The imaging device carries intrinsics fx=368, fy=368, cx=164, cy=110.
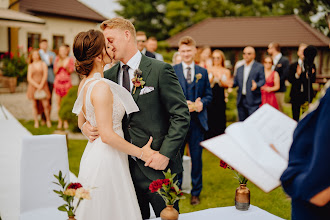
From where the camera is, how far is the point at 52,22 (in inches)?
1075

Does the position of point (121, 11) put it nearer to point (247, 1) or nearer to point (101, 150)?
point (247, 1)

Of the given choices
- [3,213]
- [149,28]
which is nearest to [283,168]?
[3,213]

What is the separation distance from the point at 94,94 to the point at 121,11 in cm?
4416

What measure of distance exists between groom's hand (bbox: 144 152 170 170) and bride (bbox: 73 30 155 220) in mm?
36

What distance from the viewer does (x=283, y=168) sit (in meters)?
1.46

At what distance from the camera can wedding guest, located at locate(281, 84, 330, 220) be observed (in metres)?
1.28

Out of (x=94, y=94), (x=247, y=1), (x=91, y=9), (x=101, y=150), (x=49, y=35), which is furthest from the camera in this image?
(x=247, y=1)

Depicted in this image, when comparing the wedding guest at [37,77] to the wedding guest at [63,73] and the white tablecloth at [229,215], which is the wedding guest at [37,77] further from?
the white tablecloth at [229,215]

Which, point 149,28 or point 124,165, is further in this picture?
point 149,28

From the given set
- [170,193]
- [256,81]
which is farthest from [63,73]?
[170,193]

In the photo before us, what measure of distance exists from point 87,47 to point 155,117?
0.70 m

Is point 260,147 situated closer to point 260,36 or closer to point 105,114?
point 105,114

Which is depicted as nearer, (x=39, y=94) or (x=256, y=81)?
(x=256, y=81)

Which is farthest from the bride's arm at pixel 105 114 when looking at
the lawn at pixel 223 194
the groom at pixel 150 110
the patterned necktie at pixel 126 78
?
the lawn at pixel 223 194
